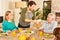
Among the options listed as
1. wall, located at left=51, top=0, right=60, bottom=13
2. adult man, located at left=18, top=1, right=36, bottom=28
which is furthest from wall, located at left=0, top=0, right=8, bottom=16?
wall, located at left=51, top=0, right=60, bottom=13

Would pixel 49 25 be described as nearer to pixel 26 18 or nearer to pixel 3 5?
pixel 26 18

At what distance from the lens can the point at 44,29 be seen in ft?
12.6

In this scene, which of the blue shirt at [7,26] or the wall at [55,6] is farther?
the wall at [55,6]

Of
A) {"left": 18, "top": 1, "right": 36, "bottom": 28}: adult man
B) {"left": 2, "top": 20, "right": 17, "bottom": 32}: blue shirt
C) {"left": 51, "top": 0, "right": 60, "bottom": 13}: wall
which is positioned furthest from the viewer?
{"left": 51, "top": 0, "right": 60, "bottom": 13}: wall

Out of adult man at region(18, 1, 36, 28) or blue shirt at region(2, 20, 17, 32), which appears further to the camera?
adult man at region(18, 1, 36, 28)

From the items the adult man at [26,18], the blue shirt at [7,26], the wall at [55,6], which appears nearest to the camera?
the blue shirt at [7,26]

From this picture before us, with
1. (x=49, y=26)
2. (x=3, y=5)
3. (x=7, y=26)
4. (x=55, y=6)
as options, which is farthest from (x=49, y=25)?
(x=3, y=5)

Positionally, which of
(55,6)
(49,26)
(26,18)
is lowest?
(49,26)

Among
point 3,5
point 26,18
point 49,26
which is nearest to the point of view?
point 49,26

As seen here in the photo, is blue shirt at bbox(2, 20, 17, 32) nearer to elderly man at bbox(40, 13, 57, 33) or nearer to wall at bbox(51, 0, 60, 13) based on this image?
elderly man at bbox(40, 13, 57, 33)

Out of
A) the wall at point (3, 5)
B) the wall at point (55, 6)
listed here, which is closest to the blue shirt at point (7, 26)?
the wall at point (3, 5)

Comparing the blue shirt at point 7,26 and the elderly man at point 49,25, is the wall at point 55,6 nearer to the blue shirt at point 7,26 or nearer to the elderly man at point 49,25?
the elderly man at point 49,25

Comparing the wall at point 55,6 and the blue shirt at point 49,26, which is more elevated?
the wall at point 55,6

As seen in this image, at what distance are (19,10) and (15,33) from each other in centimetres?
245
